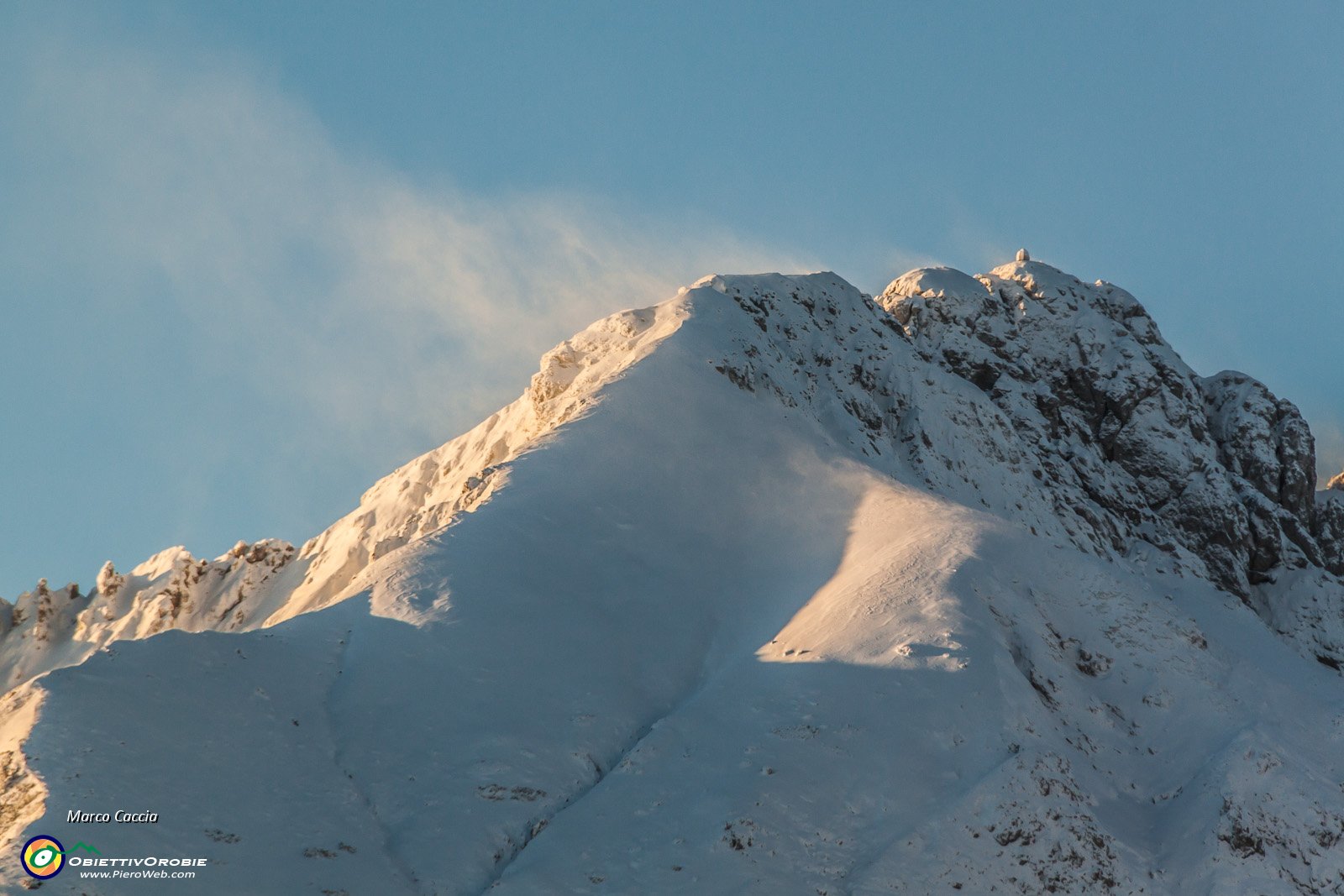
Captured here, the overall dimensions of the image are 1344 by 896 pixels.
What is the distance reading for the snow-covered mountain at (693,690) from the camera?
2325 centimetres

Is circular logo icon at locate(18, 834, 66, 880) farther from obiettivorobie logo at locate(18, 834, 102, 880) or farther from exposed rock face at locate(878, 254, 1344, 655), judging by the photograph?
exposed rock face at locate(878, 254, 1344, 655)

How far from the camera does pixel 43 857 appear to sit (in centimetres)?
1892

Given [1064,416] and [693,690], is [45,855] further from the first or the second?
[1064,416]

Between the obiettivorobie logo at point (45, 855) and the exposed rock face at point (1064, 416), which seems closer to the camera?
the obiettivorobie logo at point (45, 855)

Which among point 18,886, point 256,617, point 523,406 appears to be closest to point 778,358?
point 523,406

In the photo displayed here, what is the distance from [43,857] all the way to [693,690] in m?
17.0

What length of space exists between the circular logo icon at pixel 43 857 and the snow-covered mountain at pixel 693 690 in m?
0.26

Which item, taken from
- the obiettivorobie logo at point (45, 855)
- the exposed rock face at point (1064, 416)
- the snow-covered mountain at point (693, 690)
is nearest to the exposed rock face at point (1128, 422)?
the exposed rock face at point (1064, 416)

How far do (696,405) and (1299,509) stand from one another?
5087 centimetres

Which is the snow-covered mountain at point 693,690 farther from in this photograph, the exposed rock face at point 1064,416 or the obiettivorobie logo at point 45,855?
the exposed rock face at point 1064,416

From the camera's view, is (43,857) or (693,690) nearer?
(43,857)

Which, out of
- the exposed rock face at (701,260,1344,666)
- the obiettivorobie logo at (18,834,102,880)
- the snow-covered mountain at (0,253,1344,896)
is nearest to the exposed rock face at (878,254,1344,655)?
the exposed rock face at (701,260,1344,666)

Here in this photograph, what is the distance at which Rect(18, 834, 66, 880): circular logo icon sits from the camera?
18.6m

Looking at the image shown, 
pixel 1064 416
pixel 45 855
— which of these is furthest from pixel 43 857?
pixel 1064 416
